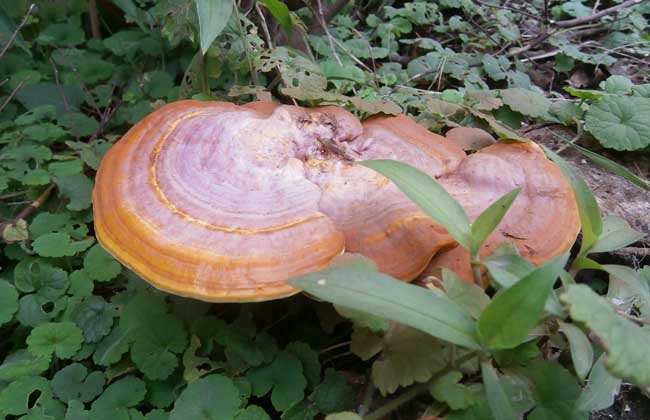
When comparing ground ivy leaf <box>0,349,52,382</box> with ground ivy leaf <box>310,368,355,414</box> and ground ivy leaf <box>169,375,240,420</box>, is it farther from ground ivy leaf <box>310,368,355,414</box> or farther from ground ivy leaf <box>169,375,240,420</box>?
ground ivy leaf <box>310,368,355,414</box>

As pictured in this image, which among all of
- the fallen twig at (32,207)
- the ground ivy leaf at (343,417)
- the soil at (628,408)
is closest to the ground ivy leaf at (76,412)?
the ground ivy leaf at (343,417)

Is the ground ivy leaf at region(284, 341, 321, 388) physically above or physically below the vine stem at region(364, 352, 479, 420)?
below

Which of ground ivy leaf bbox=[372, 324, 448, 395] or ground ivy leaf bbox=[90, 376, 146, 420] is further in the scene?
ground ivy leaf bbox=[90, 376, 146, 420]

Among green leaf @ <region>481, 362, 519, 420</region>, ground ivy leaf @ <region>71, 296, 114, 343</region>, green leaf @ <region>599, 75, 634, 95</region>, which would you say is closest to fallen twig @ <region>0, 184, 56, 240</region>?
ground ivy leaf @ <region>71, 296, 114, 343</region>

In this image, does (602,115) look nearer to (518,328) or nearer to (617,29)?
(518,328)

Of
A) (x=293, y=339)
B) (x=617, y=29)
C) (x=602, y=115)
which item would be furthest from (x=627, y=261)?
(x=617, y=29)
